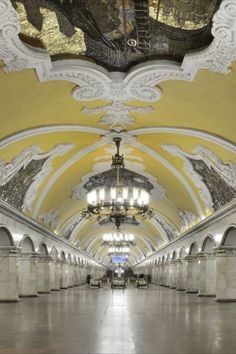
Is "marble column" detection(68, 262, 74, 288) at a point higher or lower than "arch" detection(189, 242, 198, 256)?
lower

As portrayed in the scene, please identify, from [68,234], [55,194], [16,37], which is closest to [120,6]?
[16,37]

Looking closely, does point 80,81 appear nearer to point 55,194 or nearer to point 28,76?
point 28,76

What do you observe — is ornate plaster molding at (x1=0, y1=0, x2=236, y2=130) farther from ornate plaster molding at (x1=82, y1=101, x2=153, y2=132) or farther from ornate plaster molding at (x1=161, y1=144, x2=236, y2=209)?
ornate plaster molding at (x1=161, y1=144, x2=236, y2=209)

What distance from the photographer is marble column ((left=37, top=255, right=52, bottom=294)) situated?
24.7m

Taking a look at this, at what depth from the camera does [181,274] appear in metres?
29.3

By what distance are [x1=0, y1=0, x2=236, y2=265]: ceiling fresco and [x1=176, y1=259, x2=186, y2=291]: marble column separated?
784 cm

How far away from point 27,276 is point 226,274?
8331 mm

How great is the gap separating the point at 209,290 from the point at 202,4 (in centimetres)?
1605

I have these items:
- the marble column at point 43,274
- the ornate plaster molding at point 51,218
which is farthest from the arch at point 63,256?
the marble column at point 43,274

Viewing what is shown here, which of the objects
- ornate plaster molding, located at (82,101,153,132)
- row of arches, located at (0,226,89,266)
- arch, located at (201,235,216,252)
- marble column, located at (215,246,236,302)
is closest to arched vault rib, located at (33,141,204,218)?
arch, located at (201,235,216,252)

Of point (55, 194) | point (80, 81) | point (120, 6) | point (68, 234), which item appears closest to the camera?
point (120, 6)

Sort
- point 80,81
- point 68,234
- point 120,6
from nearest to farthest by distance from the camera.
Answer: point 120,6 → point 80,81 → point 68,234

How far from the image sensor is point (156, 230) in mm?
35938

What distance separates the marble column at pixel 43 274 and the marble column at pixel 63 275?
5.06 metres
